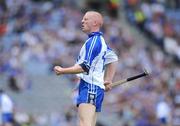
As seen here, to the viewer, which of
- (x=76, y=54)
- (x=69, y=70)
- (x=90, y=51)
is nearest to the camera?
(x=69, y=70)

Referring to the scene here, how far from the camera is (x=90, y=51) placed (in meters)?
12.6

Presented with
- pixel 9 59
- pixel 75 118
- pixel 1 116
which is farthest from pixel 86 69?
pixel 9 59

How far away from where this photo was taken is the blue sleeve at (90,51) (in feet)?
41.2

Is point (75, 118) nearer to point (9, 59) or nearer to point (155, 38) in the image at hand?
point (9, 59)

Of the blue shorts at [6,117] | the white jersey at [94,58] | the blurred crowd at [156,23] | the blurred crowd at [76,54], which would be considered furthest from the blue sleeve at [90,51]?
the blurred crowd at [156,23]

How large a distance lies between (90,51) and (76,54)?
13.2 meters

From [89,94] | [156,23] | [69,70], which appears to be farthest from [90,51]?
[156,23]

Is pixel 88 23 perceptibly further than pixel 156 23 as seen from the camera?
No

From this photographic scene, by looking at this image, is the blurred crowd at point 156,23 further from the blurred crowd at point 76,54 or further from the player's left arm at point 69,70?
the player's left arm at point 69,70

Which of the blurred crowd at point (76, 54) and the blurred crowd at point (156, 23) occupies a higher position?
the blurred crowd at point (156, 23)

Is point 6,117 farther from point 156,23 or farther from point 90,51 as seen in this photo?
point 156,23

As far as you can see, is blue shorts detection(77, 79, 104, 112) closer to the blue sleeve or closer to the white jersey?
the white jersey

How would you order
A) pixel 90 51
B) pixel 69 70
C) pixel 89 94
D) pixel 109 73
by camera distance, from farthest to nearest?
pixel 109 73, pixel 89 94, pixel 90 51, pixel 69 70

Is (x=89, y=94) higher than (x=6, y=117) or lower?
lower
